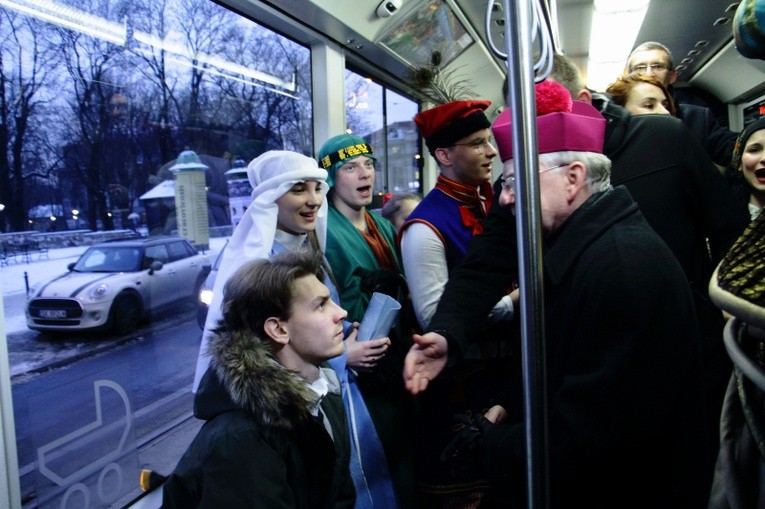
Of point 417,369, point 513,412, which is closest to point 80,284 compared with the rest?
point 417,369

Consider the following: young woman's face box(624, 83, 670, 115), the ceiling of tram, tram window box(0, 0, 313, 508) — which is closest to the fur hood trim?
tram window box(0, 0, 313, 508)

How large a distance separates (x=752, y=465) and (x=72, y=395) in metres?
1.89

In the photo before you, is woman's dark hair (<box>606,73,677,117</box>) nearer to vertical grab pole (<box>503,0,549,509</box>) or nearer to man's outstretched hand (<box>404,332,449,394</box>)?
man's outstretched hand (<box>404,332,449,394</box>)

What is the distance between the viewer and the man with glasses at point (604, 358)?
1123mm

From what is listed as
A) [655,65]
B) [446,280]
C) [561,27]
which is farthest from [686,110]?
[561,27]

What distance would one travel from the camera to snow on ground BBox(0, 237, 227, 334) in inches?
64.9

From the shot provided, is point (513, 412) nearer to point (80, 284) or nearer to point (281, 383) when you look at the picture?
point (281, 383)

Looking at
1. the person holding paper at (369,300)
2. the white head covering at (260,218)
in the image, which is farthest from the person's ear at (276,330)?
the person holding paper at (369,300)

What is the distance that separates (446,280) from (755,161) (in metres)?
1.59

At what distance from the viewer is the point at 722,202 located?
1.85m

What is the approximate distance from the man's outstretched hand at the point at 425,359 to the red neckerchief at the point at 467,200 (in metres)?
0.71

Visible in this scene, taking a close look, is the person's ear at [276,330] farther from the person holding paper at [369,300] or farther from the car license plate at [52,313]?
the car license plate at [52,313]

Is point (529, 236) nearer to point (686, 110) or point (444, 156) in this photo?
point (444, 156)

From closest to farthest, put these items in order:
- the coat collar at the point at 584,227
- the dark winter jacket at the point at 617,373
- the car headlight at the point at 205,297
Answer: the dark winter jacket at the point at 617,373
the coat collar at the point at 584,227
the car headlight at the point at 205,297
